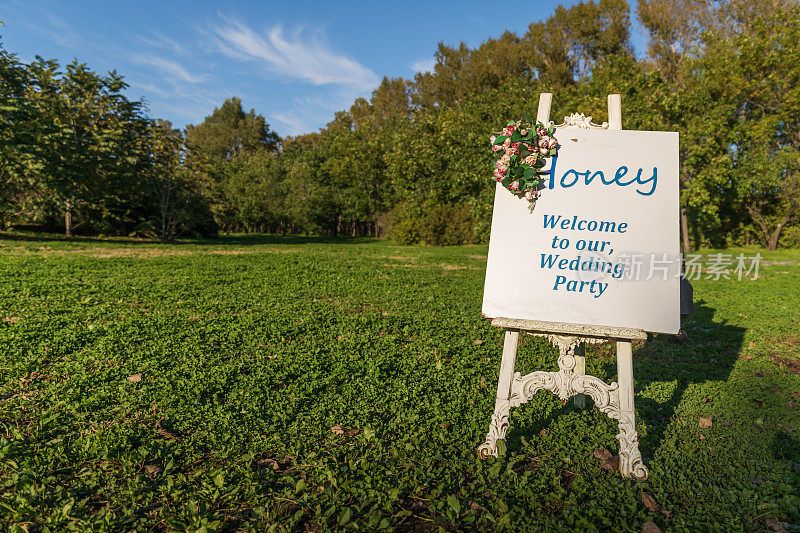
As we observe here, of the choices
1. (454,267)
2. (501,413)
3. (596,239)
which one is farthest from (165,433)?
(454,267)

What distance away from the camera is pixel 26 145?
18.3m

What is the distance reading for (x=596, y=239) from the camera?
327cm

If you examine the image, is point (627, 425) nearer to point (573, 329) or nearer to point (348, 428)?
point (573, 329)

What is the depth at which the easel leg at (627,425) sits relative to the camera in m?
3.05

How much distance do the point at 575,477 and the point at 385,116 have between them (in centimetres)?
5075

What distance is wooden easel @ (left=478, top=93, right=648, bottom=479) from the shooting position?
10.2ft

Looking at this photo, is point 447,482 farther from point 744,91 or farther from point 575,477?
point 744,91

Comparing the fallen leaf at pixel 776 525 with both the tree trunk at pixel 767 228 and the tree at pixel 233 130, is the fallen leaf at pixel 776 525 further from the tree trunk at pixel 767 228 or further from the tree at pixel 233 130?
the tree at pixel 233 130

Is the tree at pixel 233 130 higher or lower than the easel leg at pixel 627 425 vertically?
higher

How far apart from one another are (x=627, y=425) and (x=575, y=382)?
1.44 feet

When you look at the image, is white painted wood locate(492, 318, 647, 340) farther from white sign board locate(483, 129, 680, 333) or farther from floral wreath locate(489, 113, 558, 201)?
floral wreath locate(489, 113, 558, 201)

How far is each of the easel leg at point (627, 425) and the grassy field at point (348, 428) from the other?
12 centimetres

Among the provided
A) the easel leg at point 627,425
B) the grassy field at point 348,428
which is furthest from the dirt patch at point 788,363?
the easel leg at point 627,425

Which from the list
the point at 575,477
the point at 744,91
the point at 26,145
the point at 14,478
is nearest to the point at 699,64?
the point at 744,91
